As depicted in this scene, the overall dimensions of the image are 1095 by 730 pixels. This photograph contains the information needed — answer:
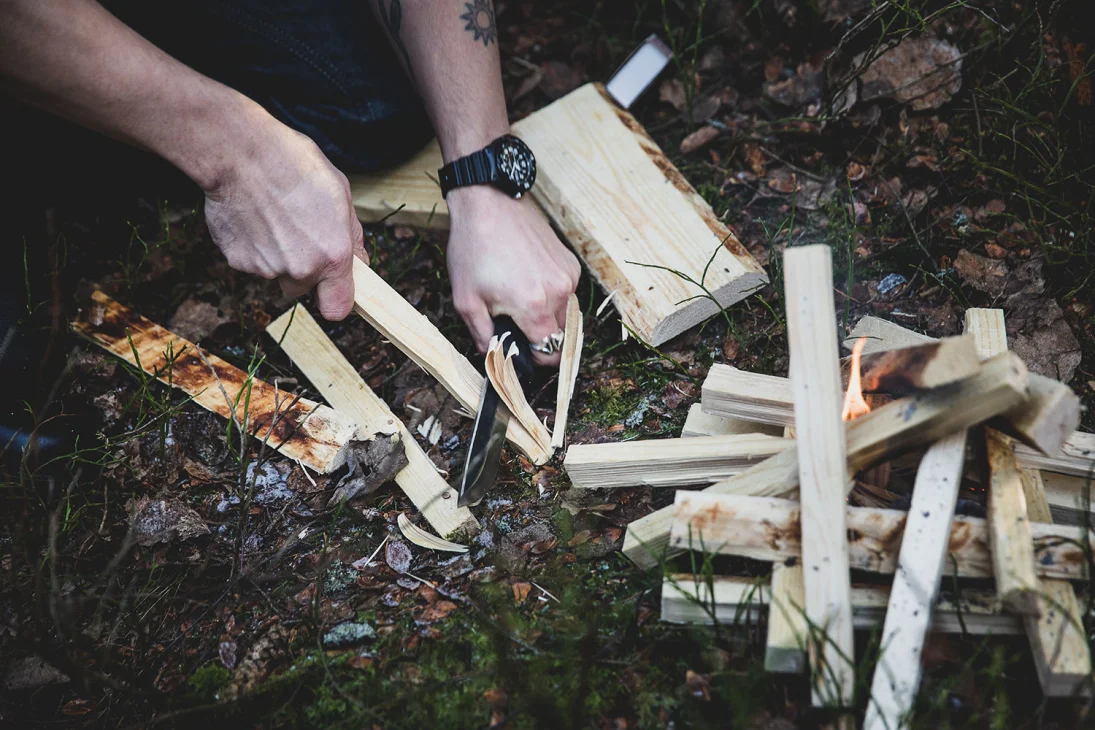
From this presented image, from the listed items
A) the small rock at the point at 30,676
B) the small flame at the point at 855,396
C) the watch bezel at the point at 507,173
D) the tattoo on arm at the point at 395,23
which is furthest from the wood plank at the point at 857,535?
the tattoo on arm at the point at 395,23

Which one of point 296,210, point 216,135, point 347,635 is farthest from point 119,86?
point 347,635

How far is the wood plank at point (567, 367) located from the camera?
7.44 feet

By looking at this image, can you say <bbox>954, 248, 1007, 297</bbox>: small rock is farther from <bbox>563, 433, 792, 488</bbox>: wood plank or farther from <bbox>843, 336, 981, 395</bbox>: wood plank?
<bbox>563, 433, 792, 488</bbox>: wood plank

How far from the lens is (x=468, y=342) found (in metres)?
2.61

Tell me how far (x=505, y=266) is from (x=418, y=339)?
389 mm

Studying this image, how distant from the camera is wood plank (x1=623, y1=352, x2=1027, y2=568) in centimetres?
147

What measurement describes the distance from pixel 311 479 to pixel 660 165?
165 cm

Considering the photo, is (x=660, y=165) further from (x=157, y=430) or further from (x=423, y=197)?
(x=157, y=430)

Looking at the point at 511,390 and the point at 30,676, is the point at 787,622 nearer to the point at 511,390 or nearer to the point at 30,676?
the point at 511,390

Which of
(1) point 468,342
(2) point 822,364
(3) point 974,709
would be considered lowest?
(3) point 974,709

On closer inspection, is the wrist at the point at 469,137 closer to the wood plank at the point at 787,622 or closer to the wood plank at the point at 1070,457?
the wood plank at the point at 787,622

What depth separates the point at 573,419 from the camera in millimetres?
2373

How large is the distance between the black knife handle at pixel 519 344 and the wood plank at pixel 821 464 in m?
0.96

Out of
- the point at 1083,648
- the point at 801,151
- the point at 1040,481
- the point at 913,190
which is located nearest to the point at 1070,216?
the point at 913,190
